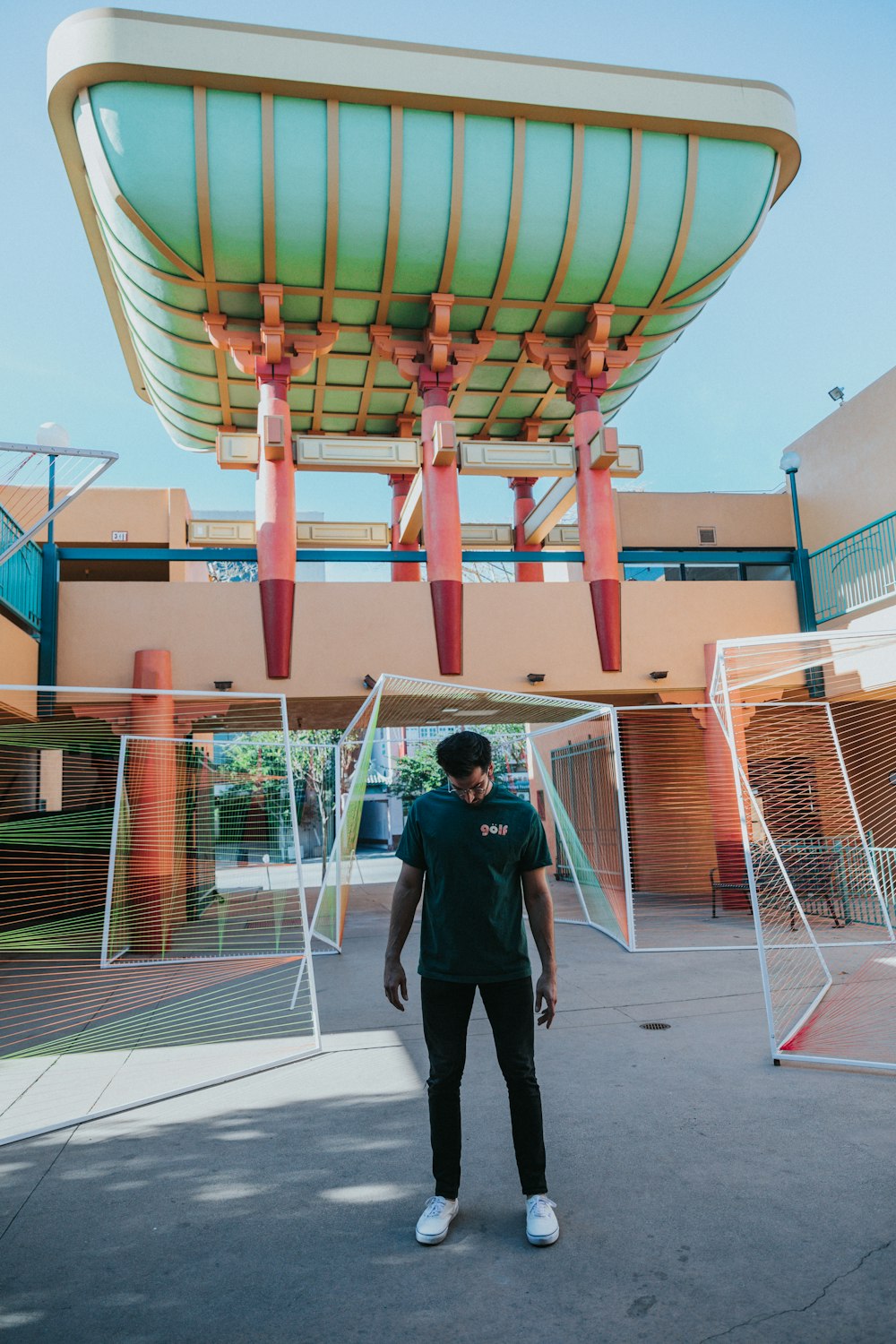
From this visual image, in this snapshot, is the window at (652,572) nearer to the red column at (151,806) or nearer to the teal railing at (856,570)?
the teal railing at (856,570)

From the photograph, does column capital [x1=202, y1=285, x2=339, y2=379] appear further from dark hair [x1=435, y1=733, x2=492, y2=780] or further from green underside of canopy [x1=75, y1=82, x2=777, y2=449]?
dark hair [x1=435, y1=733, x2=492, y2=780]

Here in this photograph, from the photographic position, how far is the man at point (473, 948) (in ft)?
10.4

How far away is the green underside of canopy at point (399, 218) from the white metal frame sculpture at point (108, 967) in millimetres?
5788

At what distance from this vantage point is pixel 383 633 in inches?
487

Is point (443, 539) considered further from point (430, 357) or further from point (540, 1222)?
point (540, 1222)

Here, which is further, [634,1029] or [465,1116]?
[634,1029]

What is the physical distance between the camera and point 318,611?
1224cm

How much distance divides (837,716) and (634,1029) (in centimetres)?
1031

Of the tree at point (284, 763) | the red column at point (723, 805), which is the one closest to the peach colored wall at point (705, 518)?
A: the red column at point (723, 805)

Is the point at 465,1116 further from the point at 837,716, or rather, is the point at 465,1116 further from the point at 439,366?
the point at 837,716

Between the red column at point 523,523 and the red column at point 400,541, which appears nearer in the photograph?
the red column at point 400,541

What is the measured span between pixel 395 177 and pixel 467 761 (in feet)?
34.8

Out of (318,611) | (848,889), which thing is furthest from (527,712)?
(848,889)

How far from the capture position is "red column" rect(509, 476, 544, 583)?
1666 centimetres
